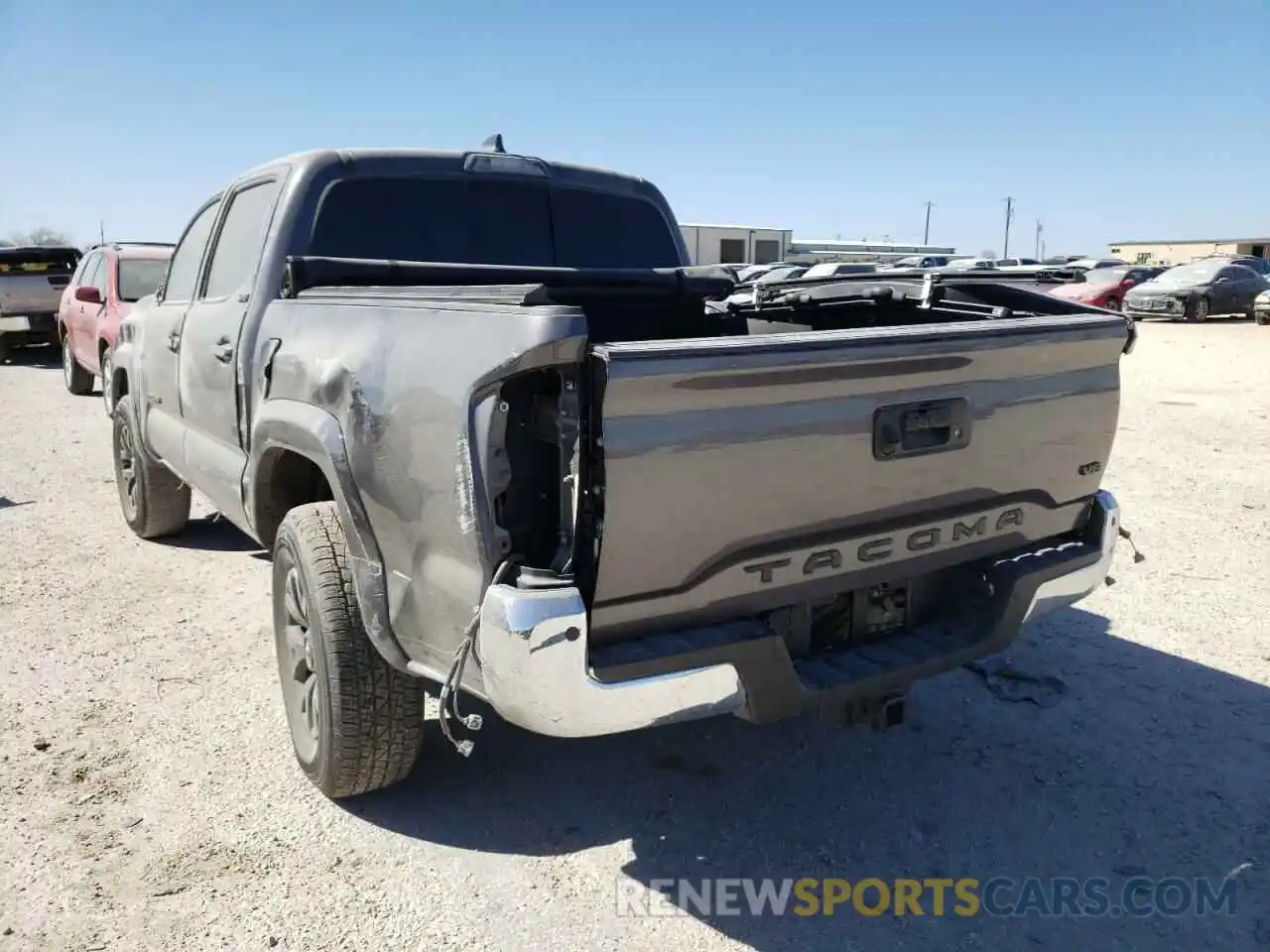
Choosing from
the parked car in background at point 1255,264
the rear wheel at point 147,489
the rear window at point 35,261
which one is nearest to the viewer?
the rear wheel at point 147,489

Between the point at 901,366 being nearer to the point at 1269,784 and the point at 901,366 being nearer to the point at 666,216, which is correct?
the point at 1269,784

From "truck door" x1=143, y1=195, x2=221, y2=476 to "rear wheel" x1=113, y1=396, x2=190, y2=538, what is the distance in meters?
0.39

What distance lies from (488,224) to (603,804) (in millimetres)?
2480

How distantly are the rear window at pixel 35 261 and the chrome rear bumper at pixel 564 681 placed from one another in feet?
53.6

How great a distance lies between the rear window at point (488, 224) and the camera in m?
4.02

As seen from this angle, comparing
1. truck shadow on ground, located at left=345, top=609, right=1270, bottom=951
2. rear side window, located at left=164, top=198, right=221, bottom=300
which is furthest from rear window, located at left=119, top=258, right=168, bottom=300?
truck shadow on ground, located at left=345, top=609, right=1270, bottom=951

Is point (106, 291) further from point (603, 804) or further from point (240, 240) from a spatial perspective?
point (603, 804)

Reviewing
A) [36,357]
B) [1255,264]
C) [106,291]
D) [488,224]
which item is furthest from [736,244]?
[488,224]

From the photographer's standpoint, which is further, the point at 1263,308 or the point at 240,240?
the point at 1263,308

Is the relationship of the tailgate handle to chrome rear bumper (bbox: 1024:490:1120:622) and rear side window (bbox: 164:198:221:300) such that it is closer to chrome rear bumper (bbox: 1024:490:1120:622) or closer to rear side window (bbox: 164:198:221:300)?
chrome rear bumper (bbox: 1024:490:1120:622)

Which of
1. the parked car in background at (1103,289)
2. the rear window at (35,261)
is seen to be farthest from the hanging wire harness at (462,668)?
the parked car in background at (1103,289)

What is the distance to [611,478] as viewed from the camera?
2.29 metres

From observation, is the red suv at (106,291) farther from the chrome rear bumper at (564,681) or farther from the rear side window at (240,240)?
the chrome rear bumper at (564,681)

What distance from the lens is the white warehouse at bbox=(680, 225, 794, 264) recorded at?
181 feet
